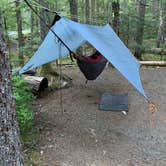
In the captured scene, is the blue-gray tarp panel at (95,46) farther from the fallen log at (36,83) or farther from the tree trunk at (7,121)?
the tree trunk at (7,121)

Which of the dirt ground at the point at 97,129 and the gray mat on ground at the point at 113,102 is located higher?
the gray mat on ground at the point at 113,102

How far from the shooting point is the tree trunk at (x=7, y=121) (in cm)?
171

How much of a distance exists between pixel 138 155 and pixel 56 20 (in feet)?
7.57

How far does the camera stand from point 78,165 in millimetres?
2867

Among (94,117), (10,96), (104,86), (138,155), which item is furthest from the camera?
(104,86)

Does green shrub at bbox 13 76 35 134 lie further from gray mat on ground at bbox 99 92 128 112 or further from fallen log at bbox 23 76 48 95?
gray mat on ground at bbox 99 92 128 112

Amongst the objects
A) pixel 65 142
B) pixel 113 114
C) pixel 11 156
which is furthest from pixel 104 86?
pixel 11 156

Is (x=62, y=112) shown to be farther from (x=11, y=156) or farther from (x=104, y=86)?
(x=11, y=156)

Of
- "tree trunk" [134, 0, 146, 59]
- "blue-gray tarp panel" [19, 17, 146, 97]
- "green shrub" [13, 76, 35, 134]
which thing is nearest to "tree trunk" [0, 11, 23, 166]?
"green shrub" [13, 76, 35, 134]

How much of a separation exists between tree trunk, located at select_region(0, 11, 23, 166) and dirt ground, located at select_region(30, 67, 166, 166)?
1050 millimetres

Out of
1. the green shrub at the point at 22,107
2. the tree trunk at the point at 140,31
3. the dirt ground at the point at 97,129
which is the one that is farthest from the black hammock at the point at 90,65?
the tree trunk at the point at 140,31

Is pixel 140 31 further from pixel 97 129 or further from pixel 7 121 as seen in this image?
pixel 7 121

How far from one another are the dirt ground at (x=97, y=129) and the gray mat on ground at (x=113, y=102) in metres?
0.10

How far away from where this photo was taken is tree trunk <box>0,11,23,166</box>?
1.71 m
